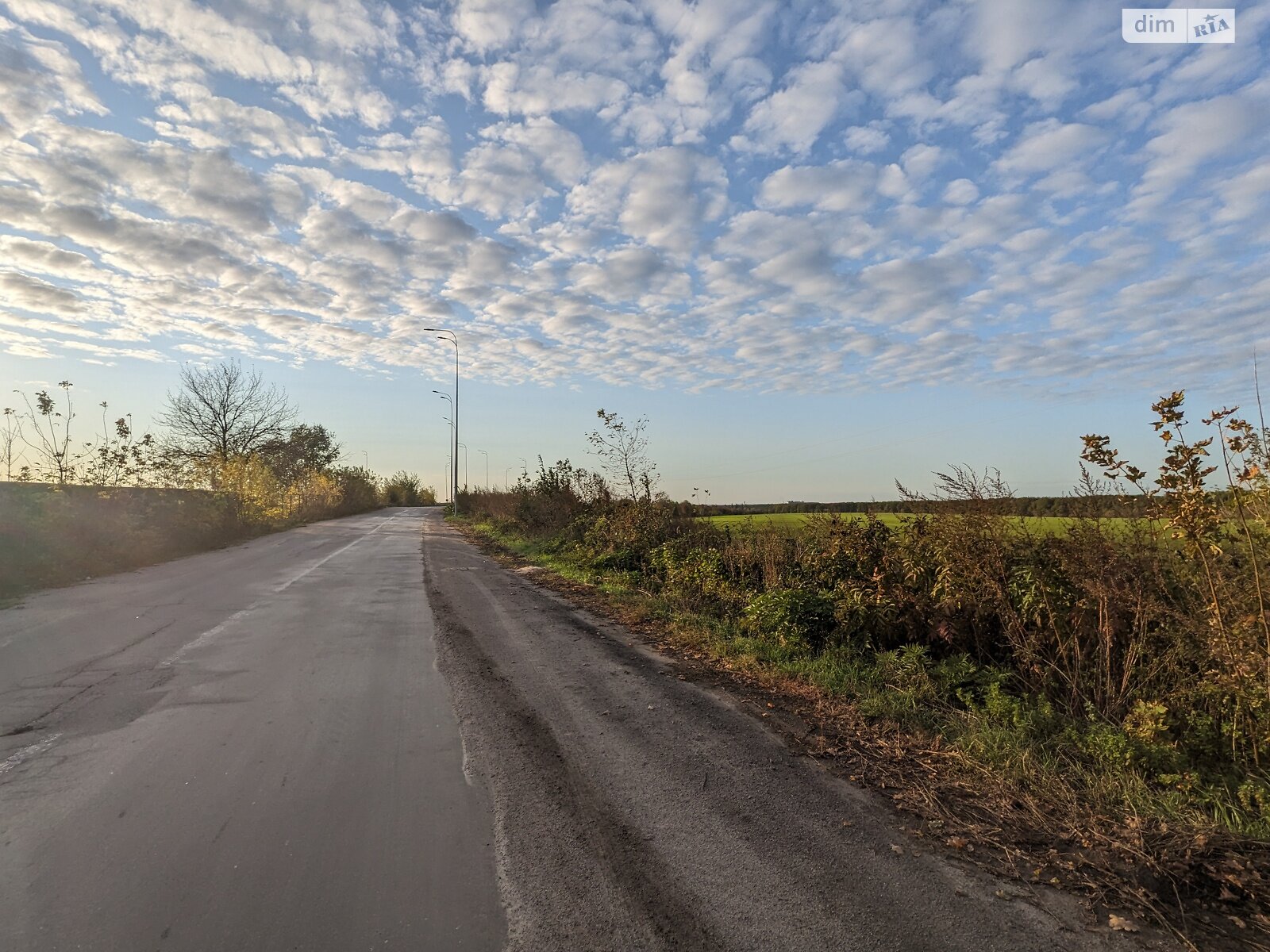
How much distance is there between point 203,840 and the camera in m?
3.53

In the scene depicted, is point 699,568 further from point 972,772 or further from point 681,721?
point 972,772

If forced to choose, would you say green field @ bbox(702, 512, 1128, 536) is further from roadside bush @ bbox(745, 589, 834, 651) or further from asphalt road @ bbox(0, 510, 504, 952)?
asphalt road @ bbox(0, 510, 504, 952)

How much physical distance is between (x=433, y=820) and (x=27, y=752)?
312cm

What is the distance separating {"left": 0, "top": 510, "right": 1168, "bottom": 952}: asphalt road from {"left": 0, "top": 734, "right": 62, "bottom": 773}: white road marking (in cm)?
2

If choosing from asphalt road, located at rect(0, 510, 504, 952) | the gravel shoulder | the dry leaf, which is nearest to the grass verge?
the dry leaf

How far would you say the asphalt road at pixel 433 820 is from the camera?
2.92 meters

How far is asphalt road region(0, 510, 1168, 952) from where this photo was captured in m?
2.92

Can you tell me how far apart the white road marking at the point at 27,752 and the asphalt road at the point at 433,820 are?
21mm

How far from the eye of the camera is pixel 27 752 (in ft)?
15.3

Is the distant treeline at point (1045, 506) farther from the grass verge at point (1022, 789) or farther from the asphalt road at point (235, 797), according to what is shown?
the asphalt road at point (235, 797)

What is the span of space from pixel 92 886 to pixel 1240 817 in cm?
591

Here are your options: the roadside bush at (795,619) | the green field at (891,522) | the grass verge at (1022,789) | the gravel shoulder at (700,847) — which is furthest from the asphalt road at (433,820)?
the green field at (891,522)

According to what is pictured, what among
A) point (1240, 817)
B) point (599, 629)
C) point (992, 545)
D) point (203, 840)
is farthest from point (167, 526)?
point (1240, 817)

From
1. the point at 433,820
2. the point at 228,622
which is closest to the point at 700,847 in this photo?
the point at 433,820
